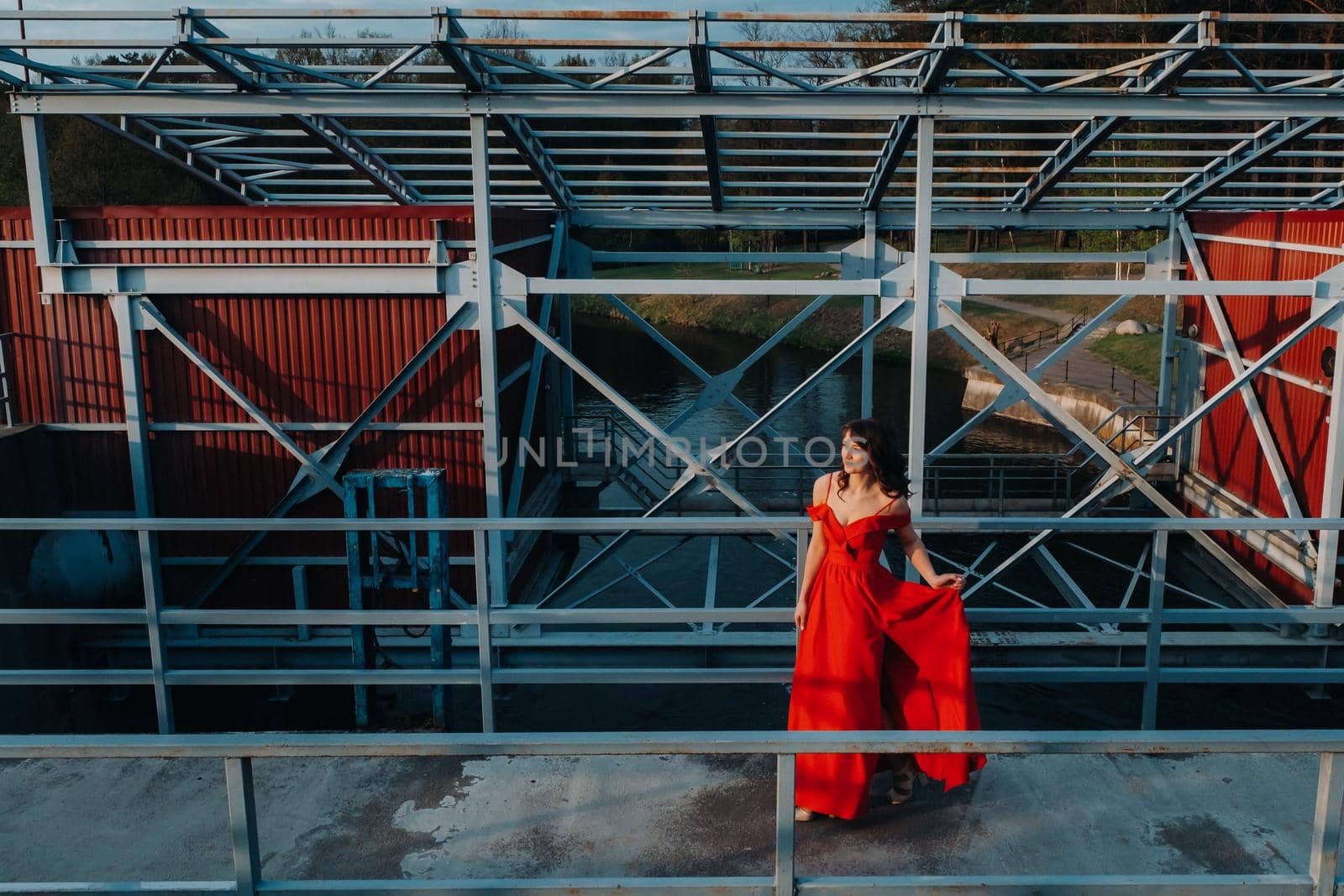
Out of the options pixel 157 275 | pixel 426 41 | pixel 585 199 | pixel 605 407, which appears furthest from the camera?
pixel 605 407

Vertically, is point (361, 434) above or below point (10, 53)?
below

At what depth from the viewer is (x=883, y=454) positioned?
4.82 m

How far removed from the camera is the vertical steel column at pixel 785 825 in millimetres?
3525

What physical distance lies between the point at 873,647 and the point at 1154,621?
2464 millimetres

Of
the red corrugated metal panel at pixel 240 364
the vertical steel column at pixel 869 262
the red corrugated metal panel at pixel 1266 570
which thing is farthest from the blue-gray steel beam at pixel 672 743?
the vertical steel column at pixel 869 262

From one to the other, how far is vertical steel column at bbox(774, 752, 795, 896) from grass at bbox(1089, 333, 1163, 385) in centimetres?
2699

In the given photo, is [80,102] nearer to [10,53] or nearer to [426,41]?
[10,53]

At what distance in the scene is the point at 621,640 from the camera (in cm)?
909

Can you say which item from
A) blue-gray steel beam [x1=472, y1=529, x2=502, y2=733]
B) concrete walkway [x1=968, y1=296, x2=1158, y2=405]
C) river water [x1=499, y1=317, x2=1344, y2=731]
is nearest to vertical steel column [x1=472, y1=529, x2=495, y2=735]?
blue-gray steel beam [x1=472, y1=529, x2=502, y2=733]

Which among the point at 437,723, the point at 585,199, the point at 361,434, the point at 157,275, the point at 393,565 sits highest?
the point at 585,199

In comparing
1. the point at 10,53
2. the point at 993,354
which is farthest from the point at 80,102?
the point at 993,354

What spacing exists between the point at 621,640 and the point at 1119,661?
4.02 meters

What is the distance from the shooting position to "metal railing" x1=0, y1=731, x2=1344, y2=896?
3332 millimetres

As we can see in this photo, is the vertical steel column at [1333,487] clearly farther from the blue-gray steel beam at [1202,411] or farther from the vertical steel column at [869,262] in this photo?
the vertical steel column at [869,262]
